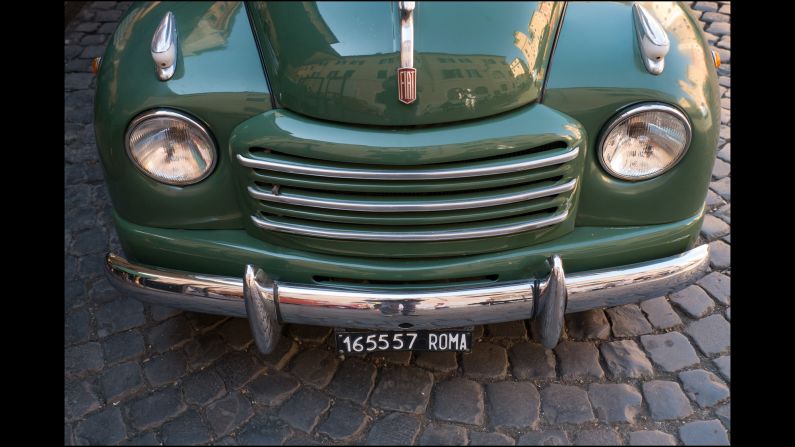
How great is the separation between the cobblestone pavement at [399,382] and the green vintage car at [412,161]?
0.39 m

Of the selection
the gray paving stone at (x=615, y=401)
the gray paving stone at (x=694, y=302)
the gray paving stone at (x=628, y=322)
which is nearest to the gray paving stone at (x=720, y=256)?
the gray paving stone at (x=694, y=302)

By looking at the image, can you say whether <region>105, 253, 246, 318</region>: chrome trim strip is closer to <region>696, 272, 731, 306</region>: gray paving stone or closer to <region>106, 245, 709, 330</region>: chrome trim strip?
<region>106, 245, 709, 330</region>: chrome trim strip

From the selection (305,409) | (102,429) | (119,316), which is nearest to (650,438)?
(305,409)

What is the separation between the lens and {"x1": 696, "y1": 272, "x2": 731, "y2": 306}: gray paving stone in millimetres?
3098

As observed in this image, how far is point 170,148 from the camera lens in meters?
2.30

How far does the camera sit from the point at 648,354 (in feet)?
9.32

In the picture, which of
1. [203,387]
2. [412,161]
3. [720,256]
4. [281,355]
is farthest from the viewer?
[720,256]

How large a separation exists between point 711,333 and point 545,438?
949 millimetres

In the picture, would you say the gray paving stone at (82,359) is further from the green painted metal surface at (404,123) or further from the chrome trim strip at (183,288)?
the green painted metal surface at (404,123)

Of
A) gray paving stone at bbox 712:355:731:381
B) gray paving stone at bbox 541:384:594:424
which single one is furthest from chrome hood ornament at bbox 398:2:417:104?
gray paving stone at bbox 712:355:731:381

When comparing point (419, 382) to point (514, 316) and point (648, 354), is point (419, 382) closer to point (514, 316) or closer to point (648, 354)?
point (514, 316)

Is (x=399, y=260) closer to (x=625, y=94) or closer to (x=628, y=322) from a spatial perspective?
(x=625, y=94)

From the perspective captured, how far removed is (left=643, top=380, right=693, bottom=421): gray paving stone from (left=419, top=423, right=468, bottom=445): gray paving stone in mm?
725

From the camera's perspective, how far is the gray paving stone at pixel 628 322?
2.94m
